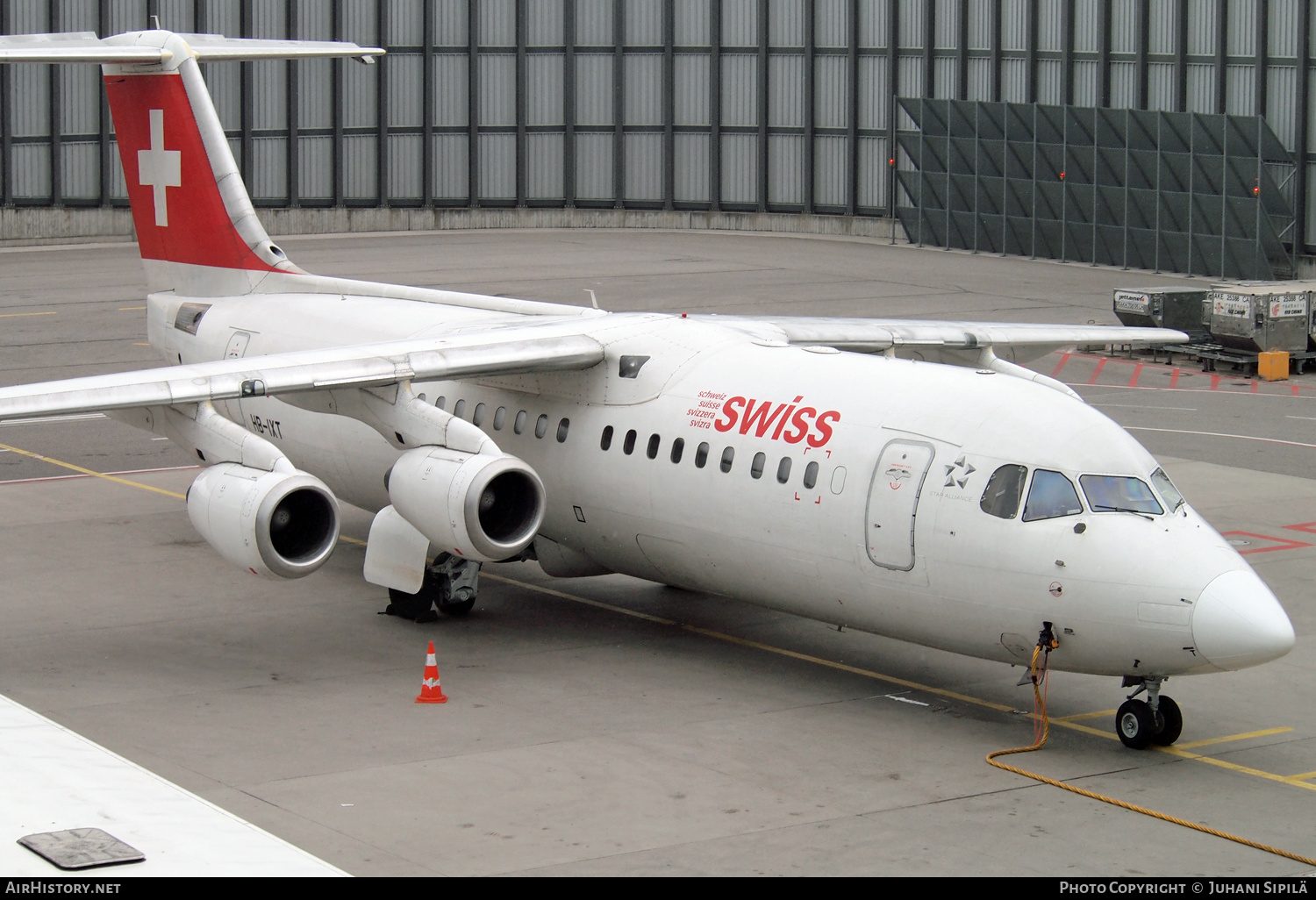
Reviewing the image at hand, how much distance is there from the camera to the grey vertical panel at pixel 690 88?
6644cm

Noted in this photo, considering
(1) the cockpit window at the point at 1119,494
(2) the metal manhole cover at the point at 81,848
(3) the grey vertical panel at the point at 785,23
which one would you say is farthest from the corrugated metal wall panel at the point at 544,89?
(2) the metal manhole cover at the point at 81,848

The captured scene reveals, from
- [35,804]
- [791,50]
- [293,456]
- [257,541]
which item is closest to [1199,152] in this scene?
[791,50]

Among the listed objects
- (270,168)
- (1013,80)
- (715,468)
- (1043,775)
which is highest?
(1013,80)

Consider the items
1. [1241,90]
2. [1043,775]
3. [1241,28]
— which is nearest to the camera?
[1043,775]

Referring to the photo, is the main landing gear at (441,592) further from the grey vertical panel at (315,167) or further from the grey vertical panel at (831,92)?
the grey vertical panel at (831,92)

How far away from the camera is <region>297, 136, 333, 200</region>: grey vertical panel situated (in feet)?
212

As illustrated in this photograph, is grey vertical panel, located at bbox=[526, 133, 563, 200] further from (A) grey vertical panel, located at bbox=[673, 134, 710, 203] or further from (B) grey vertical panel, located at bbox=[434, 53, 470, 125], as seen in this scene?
(A) grey vertical panel, located at bbox=[673, 134, 710, 203]

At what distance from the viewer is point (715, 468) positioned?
18.2 meters

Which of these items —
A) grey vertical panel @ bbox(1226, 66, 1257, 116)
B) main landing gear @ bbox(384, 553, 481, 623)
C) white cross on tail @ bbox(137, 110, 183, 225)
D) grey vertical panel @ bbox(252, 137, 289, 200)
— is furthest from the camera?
grey vertical panel @ bbox(252, 137, 289, 200)

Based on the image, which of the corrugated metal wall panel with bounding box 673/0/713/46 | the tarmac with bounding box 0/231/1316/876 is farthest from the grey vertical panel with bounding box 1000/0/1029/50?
the tarmac with bounding box 0/231/1316/876

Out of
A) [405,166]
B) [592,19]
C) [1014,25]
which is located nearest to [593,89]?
[592,19]

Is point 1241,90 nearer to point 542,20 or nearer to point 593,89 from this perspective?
point 593,89

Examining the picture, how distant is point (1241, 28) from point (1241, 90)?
6.06ft

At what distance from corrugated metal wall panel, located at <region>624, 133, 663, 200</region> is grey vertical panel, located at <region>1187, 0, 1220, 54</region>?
2217cm
